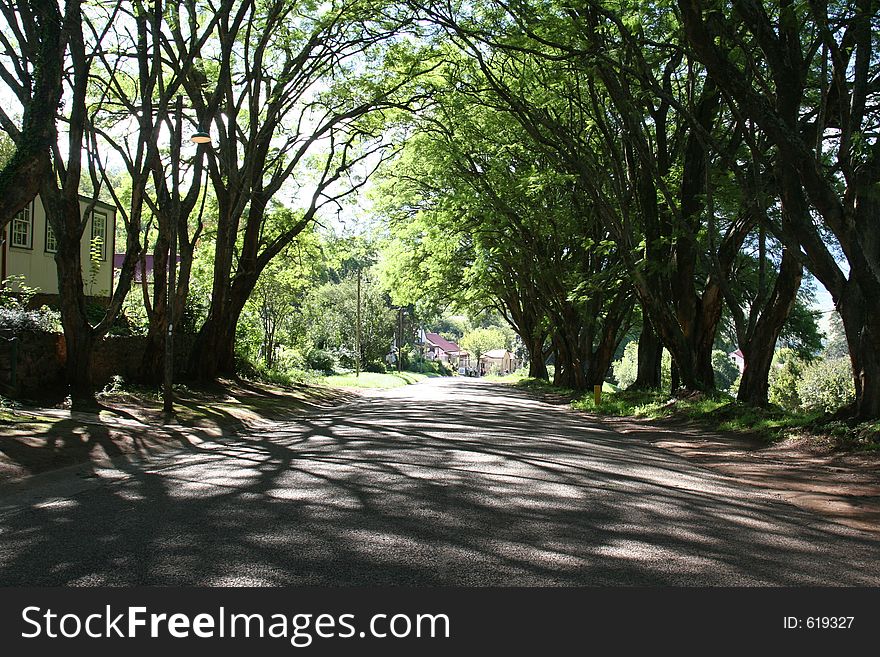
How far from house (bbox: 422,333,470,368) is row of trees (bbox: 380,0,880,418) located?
350 feet

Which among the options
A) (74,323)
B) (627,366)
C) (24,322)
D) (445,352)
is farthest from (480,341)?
(24,322)

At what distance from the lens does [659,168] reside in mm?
21688

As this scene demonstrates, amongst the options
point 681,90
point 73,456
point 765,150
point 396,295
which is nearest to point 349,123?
point 681,90

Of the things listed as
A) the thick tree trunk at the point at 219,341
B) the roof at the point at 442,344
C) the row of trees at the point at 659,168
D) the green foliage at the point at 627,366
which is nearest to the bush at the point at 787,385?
the row of trees at the point at 659,168

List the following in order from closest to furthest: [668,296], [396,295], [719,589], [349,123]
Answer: [719,589] < [668,296] < [349,123] < [396,295]

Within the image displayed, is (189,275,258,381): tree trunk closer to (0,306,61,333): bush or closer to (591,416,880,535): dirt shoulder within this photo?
(0,306,61,333): bush

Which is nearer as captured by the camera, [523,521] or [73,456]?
[523,521]

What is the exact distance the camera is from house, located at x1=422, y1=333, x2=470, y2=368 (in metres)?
148

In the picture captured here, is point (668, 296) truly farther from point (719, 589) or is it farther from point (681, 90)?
point (719, 589)

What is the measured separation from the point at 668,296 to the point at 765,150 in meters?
5.15

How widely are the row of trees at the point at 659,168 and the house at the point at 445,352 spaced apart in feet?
350

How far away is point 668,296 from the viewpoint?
22.0 m

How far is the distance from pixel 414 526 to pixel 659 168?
17404mm

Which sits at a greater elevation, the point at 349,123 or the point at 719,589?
the point at 349,123
